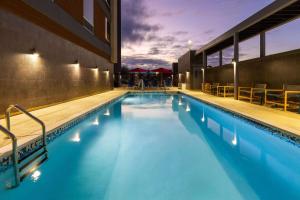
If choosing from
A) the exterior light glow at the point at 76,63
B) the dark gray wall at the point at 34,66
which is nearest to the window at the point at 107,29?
the dark gray wall at the point at 34,66

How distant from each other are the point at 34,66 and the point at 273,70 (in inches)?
386

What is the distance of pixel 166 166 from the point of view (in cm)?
413

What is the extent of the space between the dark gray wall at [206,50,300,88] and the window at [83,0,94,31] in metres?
9.60

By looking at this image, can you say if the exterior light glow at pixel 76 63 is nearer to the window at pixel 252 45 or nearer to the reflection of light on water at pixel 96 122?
the reflection of light on water at pixel 96 122

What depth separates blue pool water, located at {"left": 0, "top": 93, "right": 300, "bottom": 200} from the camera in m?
3.18

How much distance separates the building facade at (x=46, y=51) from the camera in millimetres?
6832

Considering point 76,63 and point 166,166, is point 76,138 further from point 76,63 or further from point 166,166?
point 76,63

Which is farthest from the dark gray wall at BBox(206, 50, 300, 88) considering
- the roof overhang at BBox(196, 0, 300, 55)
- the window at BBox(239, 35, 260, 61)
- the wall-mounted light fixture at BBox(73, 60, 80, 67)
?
the wall-mounted light fixture at BBox(73, 60, 80, 67)

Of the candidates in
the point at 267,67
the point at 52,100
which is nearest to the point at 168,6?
the point at 267,67

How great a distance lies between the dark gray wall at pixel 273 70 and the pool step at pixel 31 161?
926cm

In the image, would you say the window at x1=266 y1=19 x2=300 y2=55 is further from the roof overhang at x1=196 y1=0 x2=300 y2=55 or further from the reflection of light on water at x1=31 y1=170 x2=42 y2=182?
the reflection of light on water at x1=31 y1=170 x2=42 y2=182

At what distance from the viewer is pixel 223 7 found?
28.4m

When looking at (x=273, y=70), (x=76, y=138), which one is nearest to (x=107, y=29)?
(x=273, y=70)

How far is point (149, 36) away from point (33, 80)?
36.0m
